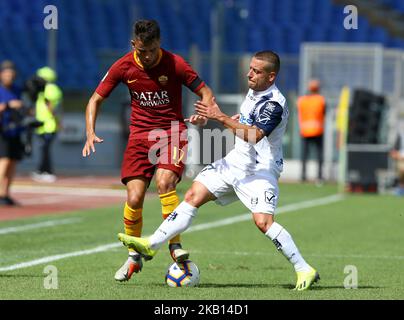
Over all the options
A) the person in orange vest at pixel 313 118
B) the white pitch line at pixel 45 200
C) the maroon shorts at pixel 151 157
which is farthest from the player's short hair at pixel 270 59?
the person in orange vest at pixel 313 118

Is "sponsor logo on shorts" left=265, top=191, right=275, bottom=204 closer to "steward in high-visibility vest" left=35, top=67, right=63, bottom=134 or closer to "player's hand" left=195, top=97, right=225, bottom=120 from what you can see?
"player's hand" left=195, top=97, right=225, bottom=120

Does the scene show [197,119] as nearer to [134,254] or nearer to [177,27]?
[134,254]

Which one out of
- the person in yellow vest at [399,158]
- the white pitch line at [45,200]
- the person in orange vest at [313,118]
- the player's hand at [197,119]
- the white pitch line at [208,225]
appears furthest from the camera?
the person in orange vest at [313,118]

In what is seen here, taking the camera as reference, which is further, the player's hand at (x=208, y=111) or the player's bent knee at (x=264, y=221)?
the player's bent knee at (x=264, y=221)

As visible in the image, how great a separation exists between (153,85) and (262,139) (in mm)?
976

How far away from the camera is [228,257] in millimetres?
10758

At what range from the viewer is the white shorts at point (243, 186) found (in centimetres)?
819

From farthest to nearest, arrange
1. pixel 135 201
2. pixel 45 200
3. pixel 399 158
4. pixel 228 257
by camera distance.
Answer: pixel 399 158 → pixel 45 200 → pixel 228 257 → pixel 135 201

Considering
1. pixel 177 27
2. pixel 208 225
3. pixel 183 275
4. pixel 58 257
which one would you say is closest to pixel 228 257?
pixel 58 257

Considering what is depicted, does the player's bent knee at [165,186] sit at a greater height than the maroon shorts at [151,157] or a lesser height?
lesser

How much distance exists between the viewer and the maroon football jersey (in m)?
8.55

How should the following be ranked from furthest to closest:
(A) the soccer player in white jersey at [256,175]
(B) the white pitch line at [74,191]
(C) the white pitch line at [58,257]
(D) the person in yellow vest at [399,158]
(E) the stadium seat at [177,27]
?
(E) the stadium seat at [177,27] < (D) the person in yellow vest at [399,158] < (B) the white pitch line at [74,191] < (C) the white pitch line at [58,257] < (A) the soccer player in white jersey at [256,175]

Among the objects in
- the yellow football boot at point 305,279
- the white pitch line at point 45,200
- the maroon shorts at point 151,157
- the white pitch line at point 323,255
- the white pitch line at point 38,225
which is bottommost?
the white pitch line at point 45,200

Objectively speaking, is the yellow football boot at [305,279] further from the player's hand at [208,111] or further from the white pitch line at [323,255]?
the white pitch line at [323,255]
